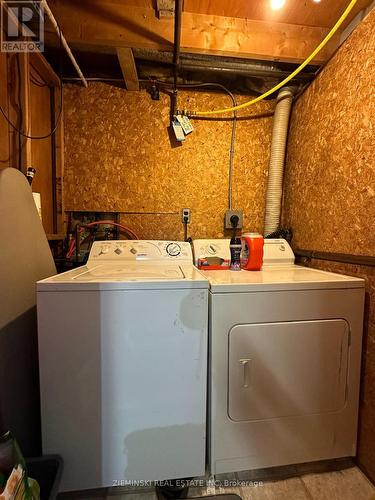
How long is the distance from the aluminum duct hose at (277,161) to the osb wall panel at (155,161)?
3.6 inches

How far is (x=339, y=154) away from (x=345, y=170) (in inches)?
4.5

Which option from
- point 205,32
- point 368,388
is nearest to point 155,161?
point 205,32

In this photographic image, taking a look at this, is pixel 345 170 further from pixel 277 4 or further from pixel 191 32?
pixel 191 32

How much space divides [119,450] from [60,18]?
218 centimetres

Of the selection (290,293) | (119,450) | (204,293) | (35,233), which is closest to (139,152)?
(35,233)

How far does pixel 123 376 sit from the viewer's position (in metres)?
0.94

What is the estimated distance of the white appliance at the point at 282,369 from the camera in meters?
1.00

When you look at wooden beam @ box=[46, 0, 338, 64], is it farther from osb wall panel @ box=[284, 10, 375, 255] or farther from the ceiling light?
osb wall panel @ box=[284, 10, 375, 255]

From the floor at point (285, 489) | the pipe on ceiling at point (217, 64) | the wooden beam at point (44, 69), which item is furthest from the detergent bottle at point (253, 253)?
the wooden beam at point (44, 69)

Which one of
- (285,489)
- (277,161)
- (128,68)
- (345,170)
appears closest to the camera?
(285,489)

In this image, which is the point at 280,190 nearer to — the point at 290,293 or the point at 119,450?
the point at 290,293

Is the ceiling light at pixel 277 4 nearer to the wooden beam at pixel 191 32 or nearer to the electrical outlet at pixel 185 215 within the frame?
the wooden beam at pixel 191 32

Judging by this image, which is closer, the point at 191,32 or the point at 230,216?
the point at 191,32

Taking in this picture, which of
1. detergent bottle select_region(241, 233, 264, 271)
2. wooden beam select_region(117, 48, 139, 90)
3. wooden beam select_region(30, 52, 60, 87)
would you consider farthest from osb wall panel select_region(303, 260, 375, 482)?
wooden beam select_region(30, 52, 60, 87)
